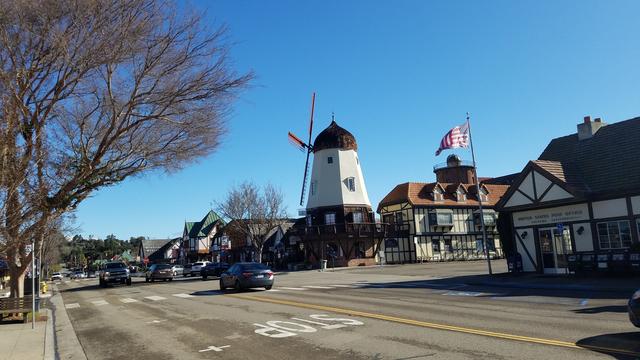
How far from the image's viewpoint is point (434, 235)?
2159 inches

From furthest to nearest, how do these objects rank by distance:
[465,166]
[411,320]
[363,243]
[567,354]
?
[465,166] → [363,243] → [411,320] → [567,354]

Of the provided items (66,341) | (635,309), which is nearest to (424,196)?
(66,341)

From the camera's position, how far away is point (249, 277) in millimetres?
24125

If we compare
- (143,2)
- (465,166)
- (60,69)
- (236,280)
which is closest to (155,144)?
(60,69)

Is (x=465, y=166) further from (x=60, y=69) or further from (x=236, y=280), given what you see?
(x=60, y=69)

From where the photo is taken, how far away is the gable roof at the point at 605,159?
76.1 feet

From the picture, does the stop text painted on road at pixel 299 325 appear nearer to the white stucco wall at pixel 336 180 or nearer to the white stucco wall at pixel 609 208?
the white stucco wall at pixel 609 208

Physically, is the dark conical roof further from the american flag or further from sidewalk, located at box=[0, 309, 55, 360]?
sidewalk, located at box=[0, 309, 55, 360]


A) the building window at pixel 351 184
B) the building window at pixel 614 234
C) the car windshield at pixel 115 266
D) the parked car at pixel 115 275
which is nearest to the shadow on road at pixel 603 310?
the building window at pixel 614 234

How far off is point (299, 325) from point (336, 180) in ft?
139

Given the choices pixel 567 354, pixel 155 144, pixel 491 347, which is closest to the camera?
pixel 567 354

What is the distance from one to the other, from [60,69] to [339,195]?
41088 mm

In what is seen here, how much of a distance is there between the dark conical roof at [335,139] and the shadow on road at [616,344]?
47394mm

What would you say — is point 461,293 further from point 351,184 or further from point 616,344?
point 351,184
